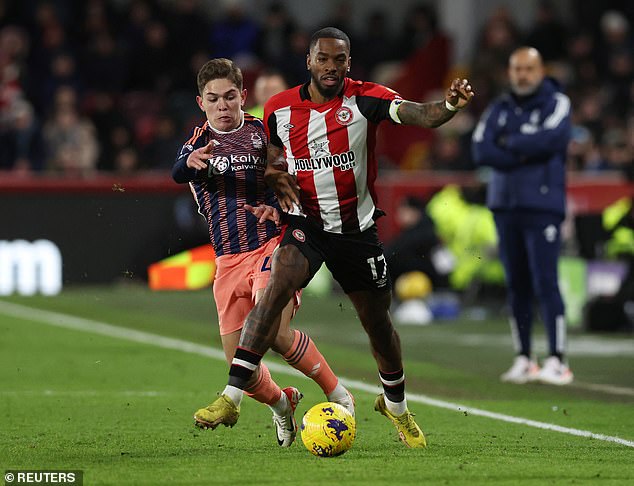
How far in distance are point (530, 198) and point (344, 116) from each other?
375 cm

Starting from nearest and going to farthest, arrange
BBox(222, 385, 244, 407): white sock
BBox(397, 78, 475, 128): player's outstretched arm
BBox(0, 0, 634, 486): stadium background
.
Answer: BBox(397, 78, 475, 128): player's outstretched arm < BBox(222, 385, 244, 407): white sock < BBox(0, 0, 634, 486): stadium background

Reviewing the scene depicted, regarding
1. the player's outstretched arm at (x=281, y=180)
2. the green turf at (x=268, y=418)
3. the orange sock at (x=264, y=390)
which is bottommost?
the green turf at (x=268, y=418)

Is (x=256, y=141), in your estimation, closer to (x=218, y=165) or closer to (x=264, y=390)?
(x=218, y=165)

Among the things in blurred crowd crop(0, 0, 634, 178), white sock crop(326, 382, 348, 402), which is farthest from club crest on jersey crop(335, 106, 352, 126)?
blurred crowd crop(0, 0, 634, 178)

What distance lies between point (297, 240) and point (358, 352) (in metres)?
5.58

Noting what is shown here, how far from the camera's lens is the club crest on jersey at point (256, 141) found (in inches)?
299

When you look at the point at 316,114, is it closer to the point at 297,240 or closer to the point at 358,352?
the point at 297,240

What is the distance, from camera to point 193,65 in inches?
901

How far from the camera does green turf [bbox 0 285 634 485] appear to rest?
6476 mm

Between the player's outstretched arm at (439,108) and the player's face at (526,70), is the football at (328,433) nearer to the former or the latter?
the player's outstretched arm at (439,108)

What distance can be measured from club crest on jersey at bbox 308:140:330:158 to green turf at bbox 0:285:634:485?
1427 millimetres

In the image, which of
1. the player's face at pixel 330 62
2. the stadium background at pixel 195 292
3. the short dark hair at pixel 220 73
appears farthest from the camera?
the short dark hair at pixel 220 73

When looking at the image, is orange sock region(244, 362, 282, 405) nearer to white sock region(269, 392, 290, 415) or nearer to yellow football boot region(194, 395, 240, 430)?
white sock region(269, 392, 290, 415)

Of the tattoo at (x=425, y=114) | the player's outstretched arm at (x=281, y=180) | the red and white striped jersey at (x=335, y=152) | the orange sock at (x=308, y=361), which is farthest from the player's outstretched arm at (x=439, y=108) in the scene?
the orange sock at (x=308, y=361)
